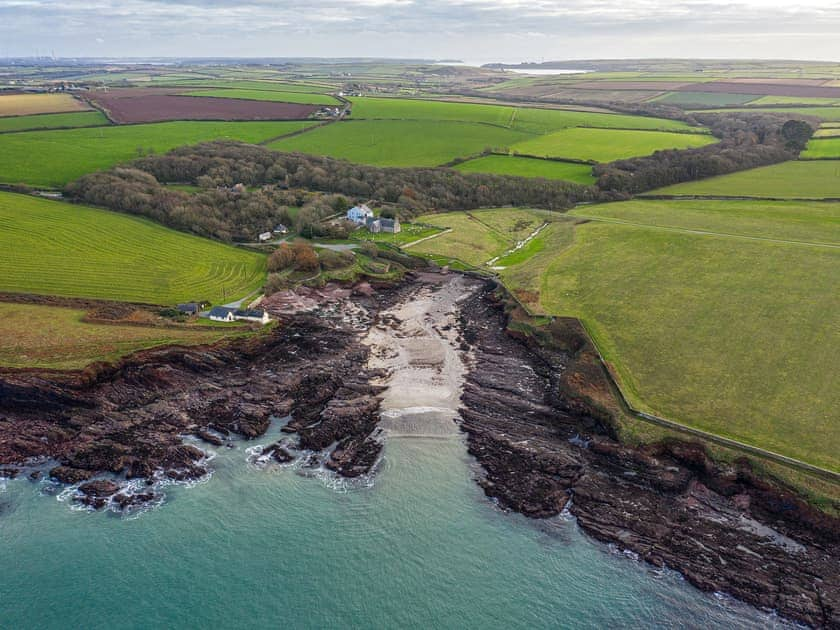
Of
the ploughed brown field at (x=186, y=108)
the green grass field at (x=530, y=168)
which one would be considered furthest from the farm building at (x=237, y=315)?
the ploughed brown field at (x=186, y=108)

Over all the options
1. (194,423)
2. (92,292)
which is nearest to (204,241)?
(92,292)

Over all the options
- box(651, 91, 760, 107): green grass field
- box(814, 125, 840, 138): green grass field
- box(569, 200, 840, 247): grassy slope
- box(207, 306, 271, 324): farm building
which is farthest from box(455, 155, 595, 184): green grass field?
box(651, 91, 760, 107): green grass field

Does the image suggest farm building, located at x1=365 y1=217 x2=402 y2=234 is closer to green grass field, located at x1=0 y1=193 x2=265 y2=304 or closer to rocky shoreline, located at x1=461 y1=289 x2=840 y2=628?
green grass field, located at x1=0 y1=193 x2=265 y2=304

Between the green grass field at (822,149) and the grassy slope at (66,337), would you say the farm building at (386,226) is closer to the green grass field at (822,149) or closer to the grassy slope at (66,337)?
the grassy slope at (66,337)

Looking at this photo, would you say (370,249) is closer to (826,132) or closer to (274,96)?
(826,132)

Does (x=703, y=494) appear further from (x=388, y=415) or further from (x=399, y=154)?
(x=399, y=154)
